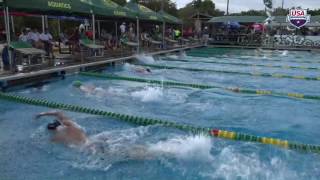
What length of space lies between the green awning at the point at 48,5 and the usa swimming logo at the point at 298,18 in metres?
20.5

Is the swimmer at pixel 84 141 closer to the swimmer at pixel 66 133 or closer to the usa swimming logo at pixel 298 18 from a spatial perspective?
the swimmer at pixel 66 133

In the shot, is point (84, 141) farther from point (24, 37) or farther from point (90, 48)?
point (90, 48)

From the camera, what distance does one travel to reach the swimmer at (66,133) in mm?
5566

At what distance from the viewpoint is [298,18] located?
92.8 ft

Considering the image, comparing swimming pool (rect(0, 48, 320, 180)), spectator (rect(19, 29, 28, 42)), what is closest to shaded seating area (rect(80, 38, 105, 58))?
spectator (rect(19, 29, 28, 42))

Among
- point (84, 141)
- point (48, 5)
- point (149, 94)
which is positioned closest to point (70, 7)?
point (48, 5)

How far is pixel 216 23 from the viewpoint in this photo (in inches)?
1244

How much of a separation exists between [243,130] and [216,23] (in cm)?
2574

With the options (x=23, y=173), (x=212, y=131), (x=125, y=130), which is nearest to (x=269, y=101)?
(x=212, y=131)

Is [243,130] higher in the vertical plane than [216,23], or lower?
lower

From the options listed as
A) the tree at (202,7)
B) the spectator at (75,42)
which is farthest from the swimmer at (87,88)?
the tree at (202,7)

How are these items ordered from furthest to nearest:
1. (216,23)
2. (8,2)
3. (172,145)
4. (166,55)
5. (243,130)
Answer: (216,23) < (166,55) < (8,2) < (243,130) < (172,145)

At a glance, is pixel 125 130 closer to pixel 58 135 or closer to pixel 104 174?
pixel 58 135

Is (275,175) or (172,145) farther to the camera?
(172,145)
